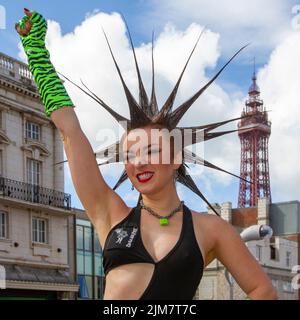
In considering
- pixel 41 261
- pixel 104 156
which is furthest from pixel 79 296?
pixel 104 156

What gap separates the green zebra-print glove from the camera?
579 centimetres

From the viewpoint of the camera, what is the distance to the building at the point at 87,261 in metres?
27.7

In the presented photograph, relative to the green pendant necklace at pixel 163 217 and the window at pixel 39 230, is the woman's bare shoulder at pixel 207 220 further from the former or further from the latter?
the window at pixel 39 230

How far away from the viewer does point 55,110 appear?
5777mm

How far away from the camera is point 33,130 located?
87.6ft

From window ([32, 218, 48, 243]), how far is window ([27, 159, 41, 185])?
1.31 metres

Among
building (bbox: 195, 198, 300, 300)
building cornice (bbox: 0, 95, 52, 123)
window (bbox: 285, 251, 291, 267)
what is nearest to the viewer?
building cornice (bbox: 0, 95, 52, 123)

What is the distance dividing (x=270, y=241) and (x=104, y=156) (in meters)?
31.2

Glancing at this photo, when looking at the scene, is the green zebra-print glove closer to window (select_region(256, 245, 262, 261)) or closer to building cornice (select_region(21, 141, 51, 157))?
building cornice (select_region(21, 141, 51, 157))

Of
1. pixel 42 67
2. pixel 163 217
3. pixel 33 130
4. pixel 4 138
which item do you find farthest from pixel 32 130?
pixel 163 217

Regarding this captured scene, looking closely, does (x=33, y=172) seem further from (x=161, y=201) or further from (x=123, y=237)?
(x=123, y=237)

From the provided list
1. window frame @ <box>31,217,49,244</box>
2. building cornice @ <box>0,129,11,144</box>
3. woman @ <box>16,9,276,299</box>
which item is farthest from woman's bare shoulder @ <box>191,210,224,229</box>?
window frame @ <box>31,217,49,244</box>

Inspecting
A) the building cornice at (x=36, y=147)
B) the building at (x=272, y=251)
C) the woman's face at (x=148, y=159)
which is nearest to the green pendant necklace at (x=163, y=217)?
the woman's face at (x=148, y=159)

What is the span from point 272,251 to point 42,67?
3179 cm
